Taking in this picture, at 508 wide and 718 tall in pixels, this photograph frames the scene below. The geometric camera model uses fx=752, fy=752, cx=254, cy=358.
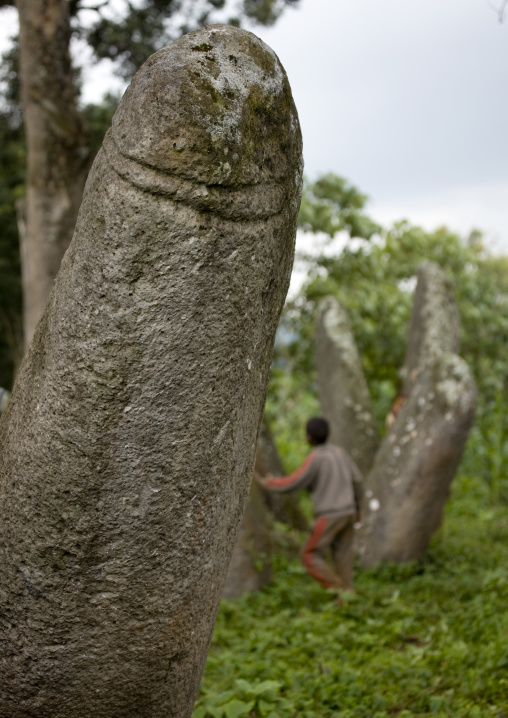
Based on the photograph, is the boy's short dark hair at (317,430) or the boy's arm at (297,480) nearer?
the boy's arm at (297,480)

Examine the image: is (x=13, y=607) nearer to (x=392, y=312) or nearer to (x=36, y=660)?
(x=36, y=660)

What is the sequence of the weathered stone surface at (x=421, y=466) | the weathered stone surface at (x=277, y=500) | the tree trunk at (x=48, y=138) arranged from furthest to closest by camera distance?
the weathered stone surface at (x=277, y=500) → the tree trunk at (x=48, y=138) → the weathered stone surface at (x=421, y=466)

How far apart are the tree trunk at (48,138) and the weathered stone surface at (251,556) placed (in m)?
2.93

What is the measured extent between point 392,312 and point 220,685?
8.88 m

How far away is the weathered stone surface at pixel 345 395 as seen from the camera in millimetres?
9055

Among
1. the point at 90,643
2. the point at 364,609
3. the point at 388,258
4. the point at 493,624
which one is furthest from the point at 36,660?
the point at 388,258

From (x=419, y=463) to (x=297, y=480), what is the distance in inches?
68.4

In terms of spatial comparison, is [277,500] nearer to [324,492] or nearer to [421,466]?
[421,466]

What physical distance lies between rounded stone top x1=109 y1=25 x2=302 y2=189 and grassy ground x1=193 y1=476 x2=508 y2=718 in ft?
7.34

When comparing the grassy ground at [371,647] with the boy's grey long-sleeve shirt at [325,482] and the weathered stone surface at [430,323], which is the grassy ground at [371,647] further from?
the weathered stone surface at [430,323]

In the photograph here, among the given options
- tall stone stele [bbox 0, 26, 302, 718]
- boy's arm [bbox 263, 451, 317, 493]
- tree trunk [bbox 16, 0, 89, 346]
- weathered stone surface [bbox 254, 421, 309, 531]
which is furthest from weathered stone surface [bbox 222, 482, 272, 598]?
tall stone stele [bbox 0, 26, 302, 718]

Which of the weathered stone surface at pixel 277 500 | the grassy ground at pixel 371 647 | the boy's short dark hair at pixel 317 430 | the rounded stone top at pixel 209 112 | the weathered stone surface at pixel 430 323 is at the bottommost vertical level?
the grassy ground at pixel 371 647

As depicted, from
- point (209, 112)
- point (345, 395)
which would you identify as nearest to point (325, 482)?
point (345, 395)

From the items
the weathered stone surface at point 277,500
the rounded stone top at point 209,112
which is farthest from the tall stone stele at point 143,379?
the weathered stone surface at point 277,500
